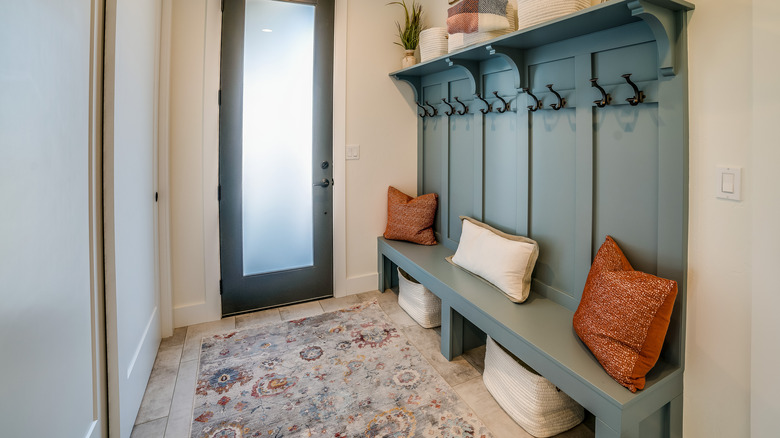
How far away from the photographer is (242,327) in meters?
2.50

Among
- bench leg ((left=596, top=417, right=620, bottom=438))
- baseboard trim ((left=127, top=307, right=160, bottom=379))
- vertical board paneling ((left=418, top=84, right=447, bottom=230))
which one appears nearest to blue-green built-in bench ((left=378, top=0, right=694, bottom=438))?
bench leg ((left=596, top=417, right=620, bottom=438))

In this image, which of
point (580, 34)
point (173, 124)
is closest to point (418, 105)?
point (580, 34)

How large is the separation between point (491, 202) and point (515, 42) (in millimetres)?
880

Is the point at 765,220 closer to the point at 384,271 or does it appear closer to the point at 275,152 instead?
the point at 384,271

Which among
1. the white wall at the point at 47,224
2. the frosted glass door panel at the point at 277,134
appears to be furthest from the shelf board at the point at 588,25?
the white wall at the point at 47,224

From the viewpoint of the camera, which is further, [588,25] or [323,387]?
[323,387]

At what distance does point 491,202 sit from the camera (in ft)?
7.55

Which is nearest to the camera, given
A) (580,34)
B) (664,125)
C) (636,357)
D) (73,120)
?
(73,120)

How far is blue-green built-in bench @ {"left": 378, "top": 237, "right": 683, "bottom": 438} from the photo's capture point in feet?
4.03

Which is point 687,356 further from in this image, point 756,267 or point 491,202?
point 491,202

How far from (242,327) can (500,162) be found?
1917 millimetres

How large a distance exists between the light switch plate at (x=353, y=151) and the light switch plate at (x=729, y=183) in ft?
7.01

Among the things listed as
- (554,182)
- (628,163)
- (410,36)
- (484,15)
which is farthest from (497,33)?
(410,36)

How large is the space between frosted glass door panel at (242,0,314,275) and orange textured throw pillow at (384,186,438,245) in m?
0.63
